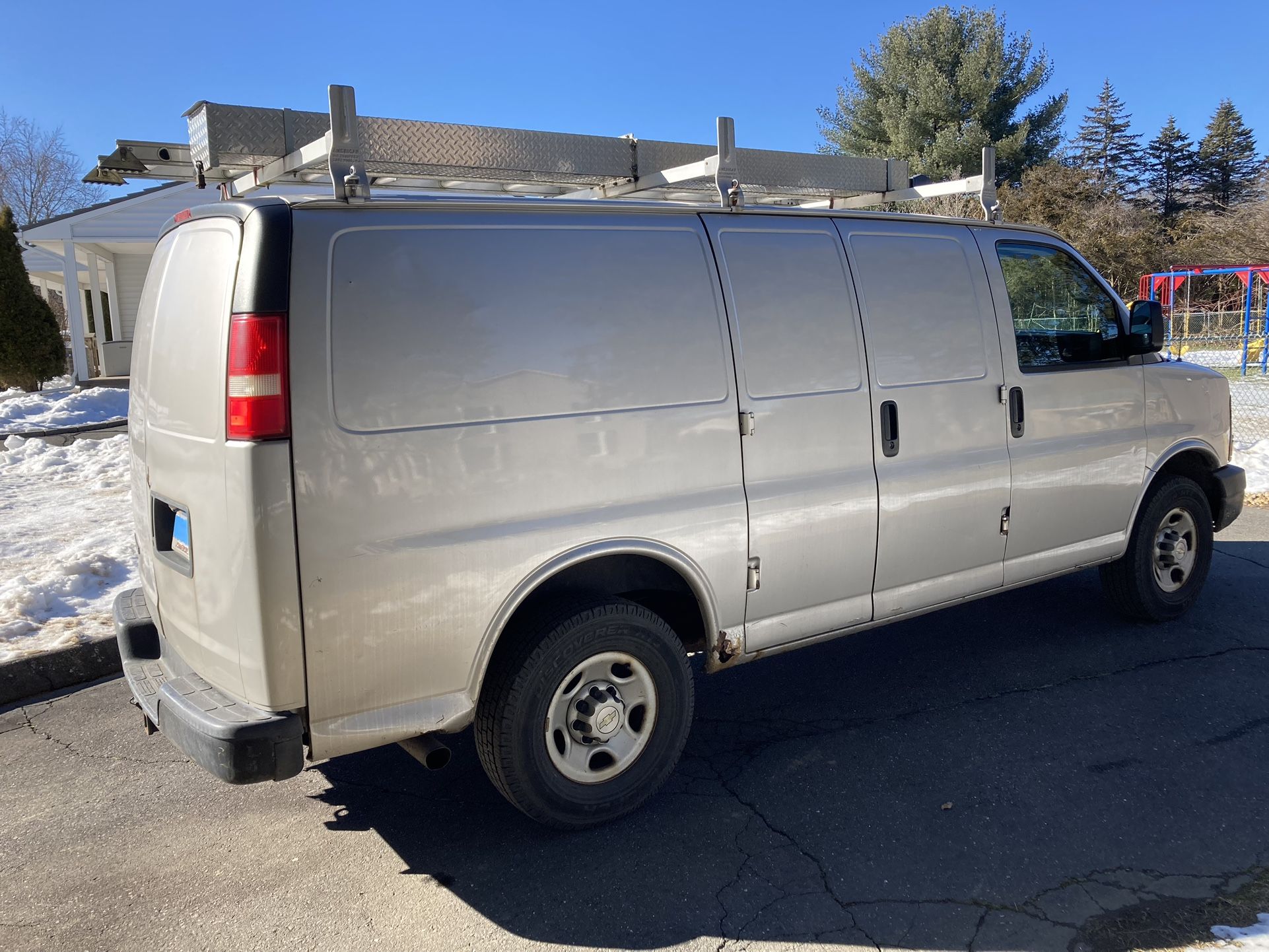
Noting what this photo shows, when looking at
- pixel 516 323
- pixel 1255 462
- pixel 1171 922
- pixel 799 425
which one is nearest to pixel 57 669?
pixel 516 323

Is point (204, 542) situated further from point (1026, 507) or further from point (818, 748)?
point (1026, 507)

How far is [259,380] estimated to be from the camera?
2.92 metres

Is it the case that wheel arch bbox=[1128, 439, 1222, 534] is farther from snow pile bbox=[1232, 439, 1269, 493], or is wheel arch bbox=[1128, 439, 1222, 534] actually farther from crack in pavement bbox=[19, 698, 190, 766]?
crack in pavement bbox=[19, 698, 190, 766]

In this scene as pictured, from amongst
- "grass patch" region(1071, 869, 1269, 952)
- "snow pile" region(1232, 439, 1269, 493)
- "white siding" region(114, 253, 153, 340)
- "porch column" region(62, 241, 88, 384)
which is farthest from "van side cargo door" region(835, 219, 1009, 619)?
"white siding" region(114, 253, 153, 340)

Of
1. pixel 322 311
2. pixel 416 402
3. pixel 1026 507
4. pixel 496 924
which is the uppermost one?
pixel 322 311

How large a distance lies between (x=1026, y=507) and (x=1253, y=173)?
6758 cm

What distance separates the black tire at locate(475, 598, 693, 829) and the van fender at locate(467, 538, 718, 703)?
10 cm

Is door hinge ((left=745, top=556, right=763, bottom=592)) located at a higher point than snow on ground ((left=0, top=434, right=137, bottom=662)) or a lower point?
higher

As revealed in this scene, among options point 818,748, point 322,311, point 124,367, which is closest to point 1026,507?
point 818,748

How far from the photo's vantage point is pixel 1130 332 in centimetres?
526

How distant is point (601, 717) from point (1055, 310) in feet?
10.4

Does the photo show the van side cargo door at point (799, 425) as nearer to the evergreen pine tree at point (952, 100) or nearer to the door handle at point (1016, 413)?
the door handle at point (1016, 413)

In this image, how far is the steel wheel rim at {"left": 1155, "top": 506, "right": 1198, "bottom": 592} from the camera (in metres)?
5.63

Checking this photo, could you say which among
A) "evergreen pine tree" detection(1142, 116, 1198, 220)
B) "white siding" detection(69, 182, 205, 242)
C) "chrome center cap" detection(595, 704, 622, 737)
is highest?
"evergreen pine tree" detection(1142, 116, 1198, 220)
